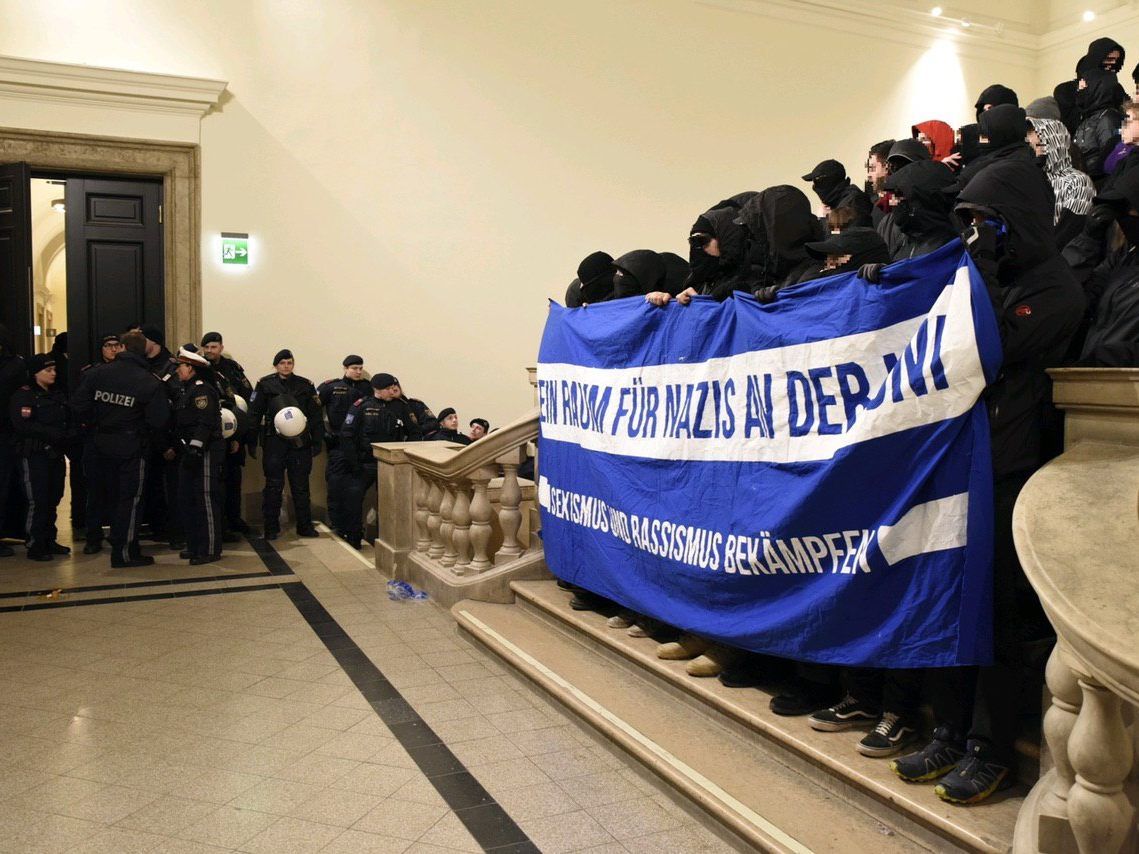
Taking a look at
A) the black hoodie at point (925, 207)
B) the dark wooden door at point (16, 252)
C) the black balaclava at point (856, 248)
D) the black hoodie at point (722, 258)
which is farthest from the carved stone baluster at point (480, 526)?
the dark wooden door at point (16, 252)

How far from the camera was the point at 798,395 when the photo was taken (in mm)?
3510

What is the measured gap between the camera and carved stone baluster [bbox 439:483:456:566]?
6.45 m

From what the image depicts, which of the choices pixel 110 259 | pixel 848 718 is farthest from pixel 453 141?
pixel 848 718

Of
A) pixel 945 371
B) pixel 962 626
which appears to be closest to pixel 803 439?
pixel 945 371

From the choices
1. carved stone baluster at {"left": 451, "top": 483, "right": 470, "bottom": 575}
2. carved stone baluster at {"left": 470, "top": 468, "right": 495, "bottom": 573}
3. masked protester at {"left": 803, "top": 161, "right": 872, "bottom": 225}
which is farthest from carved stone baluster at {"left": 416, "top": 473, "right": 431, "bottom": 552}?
masked protester at {"left": 803, "top": 161, "right": 872, "bottom": 225}

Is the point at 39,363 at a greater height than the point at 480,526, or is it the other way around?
the point at 39,363

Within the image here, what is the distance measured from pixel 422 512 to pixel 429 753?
301 cm

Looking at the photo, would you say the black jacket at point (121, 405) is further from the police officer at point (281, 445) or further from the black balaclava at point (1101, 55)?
the black balaclava at point (1101, 55)

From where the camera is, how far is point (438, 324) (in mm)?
10680

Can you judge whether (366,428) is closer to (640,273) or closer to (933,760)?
(640,273)

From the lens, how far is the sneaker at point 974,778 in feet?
9.20

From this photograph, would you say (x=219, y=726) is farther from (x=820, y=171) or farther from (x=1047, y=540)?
(x=820, y=171)

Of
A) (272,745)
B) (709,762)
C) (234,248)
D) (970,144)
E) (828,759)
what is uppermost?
(970,144)

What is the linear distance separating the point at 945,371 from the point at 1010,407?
21 cm
